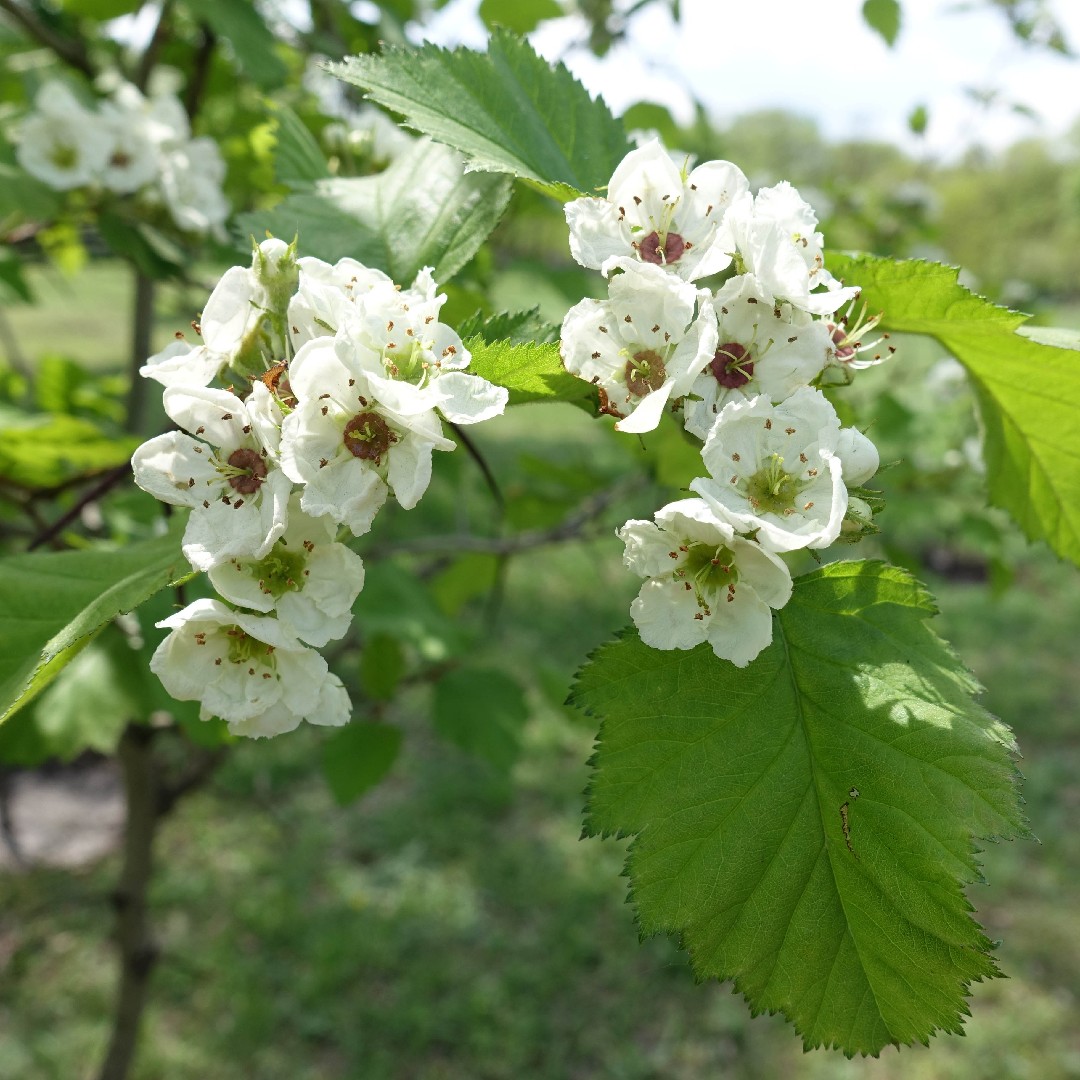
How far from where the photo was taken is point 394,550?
2129mm

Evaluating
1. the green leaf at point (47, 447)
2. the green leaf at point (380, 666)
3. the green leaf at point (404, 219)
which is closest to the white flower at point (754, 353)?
the green leaf at point (404, 219)

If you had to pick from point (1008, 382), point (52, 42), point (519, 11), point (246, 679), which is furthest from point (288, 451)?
point (52, 42)

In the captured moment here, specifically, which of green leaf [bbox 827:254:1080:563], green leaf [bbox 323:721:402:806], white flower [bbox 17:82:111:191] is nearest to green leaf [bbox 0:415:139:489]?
white flower [bbox 17:82:111:191]

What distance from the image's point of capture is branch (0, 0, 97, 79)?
203cm

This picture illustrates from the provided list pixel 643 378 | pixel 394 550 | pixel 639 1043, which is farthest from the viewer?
pixel 639 1043

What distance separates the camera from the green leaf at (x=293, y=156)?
1.31 metres

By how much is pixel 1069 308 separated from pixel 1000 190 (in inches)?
193

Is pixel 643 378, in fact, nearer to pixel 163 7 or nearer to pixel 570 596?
pixel 163 7

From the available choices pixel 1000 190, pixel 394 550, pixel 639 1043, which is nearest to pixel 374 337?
pixel 394 550

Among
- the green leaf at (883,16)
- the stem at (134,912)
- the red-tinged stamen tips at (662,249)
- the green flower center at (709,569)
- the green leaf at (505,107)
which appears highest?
the green leaf at (883,16)

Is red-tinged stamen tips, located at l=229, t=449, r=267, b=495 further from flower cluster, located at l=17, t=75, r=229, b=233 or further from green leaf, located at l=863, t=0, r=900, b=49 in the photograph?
green leaf, located at l=863, t=0, r=900, b=49

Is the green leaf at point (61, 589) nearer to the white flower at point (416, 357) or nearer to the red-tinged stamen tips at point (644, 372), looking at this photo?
the white flower at point (416, 357)

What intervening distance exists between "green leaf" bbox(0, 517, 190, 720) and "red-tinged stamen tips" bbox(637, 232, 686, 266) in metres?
0.60

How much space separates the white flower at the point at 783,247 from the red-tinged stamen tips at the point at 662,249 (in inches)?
3.3
